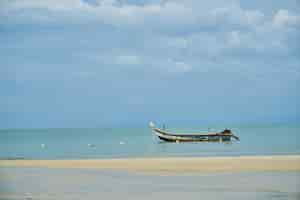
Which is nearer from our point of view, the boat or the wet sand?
the wet sand

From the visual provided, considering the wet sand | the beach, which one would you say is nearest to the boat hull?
the beach

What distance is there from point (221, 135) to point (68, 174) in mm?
16415


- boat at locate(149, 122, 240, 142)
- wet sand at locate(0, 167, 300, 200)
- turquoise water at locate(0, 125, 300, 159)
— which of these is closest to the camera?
wet sand at locate(0, 167, 300, 200)

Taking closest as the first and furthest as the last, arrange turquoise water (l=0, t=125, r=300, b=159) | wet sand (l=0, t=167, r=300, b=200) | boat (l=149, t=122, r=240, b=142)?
wet sand (l=0, t=167, r=300, b=200) < turquoise water (l=0, t=125, r=300, b=159) < boat (l=149, t=122, r=240, b=142)

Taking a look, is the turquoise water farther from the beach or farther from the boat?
the beach

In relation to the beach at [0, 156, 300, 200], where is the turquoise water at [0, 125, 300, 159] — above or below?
above

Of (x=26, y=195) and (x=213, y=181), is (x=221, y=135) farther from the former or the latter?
(x=26, y=195)

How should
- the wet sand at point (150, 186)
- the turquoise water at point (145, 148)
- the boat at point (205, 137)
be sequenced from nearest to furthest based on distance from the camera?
the wet sand at point (150, 186), the turquoise water at point (145, 148), the boat at point (205, 137)

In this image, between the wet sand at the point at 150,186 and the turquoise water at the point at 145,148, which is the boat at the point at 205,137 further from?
the wet sand at the point at 150,186

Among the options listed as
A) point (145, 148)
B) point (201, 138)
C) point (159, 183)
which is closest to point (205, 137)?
point (201, 138)

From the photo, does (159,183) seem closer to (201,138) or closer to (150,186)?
(150,186)

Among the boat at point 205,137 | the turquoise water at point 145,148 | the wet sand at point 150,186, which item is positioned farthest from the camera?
the boat at point 205,137

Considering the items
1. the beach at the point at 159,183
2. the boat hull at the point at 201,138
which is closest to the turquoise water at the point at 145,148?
the boat hull at the point at 201,138

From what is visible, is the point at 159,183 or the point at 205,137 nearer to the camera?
the point at 159,183
